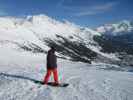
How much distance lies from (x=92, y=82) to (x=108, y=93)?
3.54 m

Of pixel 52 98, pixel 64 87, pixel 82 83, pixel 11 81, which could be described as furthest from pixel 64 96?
pixel 11 81

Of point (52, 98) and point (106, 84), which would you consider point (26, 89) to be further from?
point (106, 84)

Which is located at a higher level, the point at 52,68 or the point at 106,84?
the point at 52,68

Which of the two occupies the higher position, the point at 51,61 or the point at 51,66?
the point at 51,61

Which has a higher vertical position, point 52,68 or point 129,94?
point 52,68

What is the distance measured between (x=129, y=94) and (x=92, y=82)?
424 cm

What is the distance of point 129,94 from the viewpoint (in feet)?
46.4

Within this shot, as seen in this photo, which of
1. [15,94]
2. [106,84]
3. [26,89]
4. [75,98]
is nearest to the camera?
[75,98]

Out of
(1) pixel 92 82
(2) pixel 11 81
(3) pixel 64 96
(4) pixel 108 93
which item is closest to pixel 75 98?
(3) pixel 64 96

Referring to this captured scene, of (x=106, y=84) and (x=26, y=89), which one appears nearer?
(x=26, y=89)

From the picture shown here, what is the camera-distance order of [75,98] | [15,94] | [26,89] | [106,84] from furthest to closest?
[106,84], [26,89], [15,94], [75,98]

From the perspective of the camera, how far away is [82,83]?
17.6m

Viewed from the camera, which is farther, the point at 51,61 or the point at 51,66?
the point at 51,61

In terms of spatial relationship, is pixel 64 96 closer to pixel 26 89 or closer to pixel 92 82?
pixel 26 89
